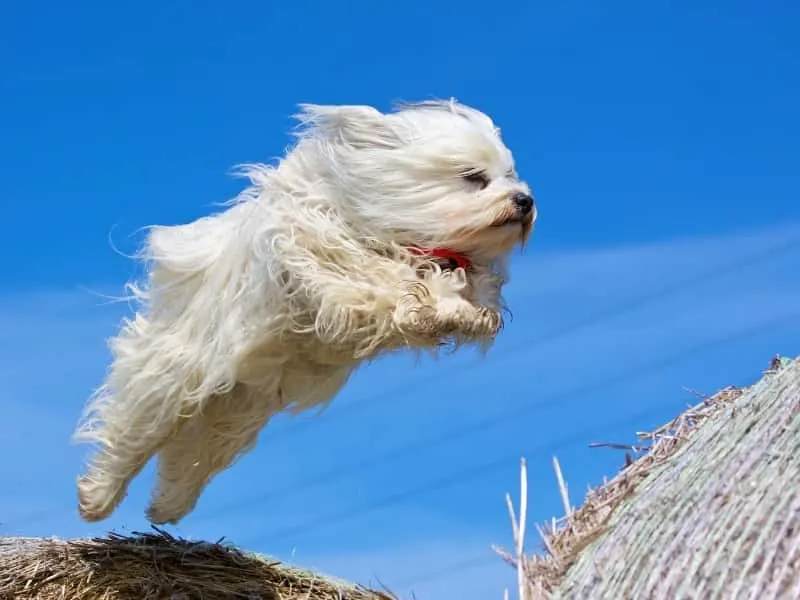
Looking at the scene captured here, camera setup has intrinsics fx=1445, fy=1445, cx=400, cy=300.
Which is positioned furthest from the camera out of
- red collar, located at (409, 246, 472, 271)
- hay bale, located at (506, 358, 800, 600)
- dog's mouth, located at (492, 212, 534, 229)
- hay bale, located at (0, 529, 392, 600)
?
hay bale, located at (0, 529, 392, 600)

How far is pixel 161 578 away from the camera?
8508mm

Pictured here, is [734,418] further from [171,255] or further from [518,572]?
[171,255]

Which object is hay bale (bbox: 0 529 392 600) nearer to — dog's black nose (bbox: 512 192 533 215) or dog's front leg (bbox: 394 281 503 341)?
dog's front leg (bbox: 394 281 503 341)

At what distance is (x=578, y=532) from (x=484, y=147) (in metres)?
2.09

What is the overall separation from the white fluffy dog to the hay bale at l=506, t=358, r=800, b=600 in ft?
3.89

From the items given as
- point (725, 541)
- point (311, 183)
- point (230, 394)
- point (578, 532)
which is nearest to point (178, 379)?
point (230, 394)

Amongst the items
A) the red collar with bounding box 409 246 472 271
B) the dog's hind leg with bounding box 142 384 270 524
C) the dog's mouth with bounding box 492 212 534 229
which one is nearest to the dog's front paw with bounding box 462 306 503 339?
the red collar with bounding box 409 246 472 271

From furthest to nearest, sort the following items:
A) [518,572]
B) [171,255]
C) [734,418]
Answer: [171,255]
[734,418]
[518,572]

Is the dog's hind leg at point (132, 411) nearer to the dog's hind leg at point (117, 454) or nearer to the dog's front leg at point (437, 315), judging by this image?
the dog's hind leg at point (117, 454)

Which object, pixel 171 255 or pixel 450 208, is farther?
pixel 171 255

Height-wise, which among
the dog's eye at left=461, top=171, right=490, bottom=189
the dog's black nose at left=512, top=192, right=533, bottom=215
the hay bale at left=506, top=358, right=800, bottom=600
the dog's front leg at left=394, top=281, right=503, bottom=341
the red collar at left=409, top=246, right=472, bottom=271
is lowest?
the hay bale at left=506, top=358, right=800, bottom=600

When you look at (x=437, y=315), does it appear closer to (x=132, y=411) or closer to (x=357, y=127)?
(x=357, y=127)

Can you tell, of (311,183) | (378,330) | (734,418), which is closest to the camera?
(734,418)

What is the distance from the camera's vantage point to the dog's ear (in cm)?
728
